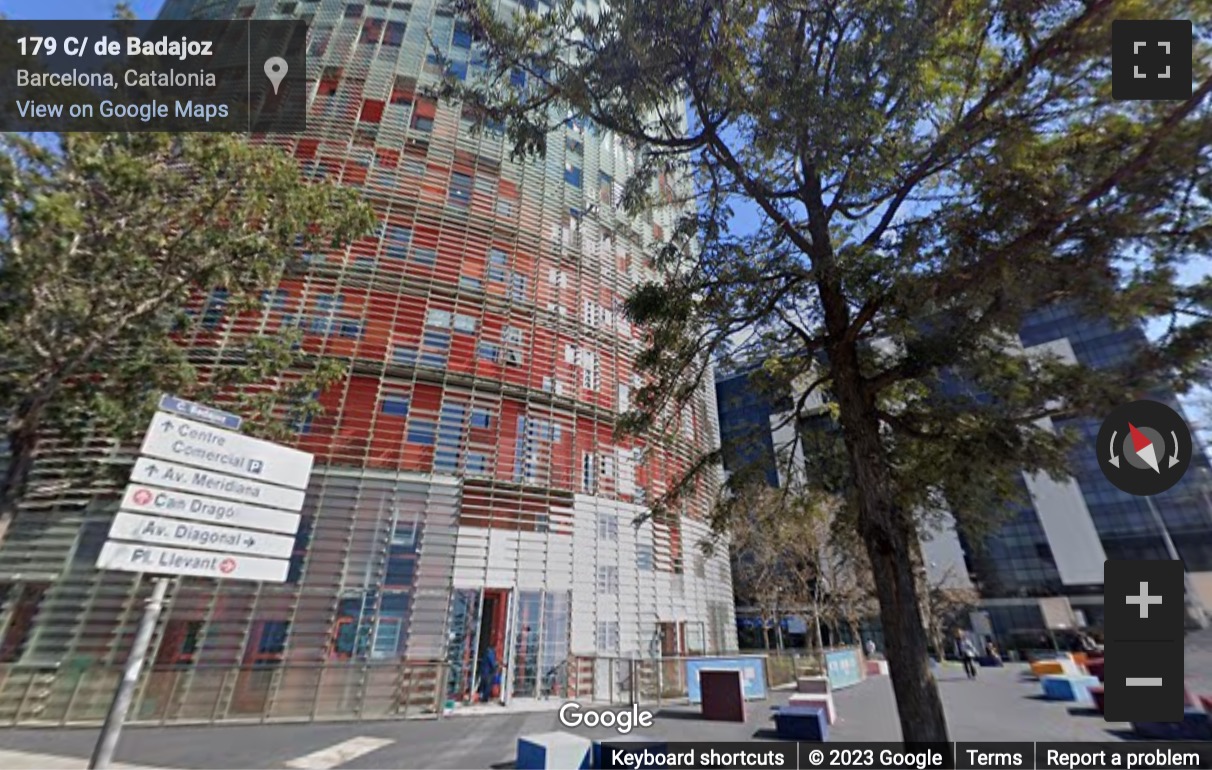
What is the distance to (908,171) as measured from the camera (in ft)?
20.5

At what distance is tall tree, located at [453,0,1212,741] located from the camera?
480 cm

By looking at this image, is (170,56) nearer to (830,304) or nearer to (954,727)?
(830,304)

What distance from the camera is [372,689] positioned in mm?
10586

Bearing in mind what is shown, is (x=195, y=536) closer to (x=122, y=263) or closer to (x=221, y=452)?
(x=221, y=452)

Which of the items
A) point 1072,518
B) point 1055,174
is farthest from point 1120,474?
point 1072,518

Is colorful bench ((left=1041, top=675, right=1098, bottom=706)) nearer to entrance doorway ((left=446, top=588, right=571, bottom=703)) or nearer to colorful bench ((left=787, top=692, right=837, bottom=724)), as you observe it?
colorful bench ((left=787, top=692, right=837, bottom=724))

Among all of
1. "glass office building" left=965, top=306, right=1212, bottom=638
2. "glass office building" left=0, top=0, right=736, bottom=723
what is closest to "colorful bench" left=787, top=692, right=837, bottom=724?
"glass office building" left=0, top=0, right=736, bottom=723

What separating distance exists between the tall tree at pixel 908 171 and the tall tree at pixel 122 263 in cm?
528

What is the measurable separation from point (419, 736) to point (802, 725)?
7037mm

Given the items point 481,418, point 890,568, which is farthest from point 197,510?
point 481,418

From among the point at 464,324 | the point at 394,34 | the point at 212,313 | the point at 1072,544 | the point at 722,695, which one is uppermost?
the point at 394,34

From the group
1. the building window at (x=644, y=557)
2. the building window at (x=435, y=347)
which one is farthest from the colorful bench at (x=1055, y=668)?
the building window at (x=435, y=347)

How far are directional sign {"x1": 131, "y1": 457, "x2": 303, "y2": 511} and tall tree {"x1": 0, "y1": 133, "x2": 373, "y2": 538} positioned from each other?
19.2ft

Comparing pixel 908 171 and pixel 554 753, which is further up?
pixel 908 171
